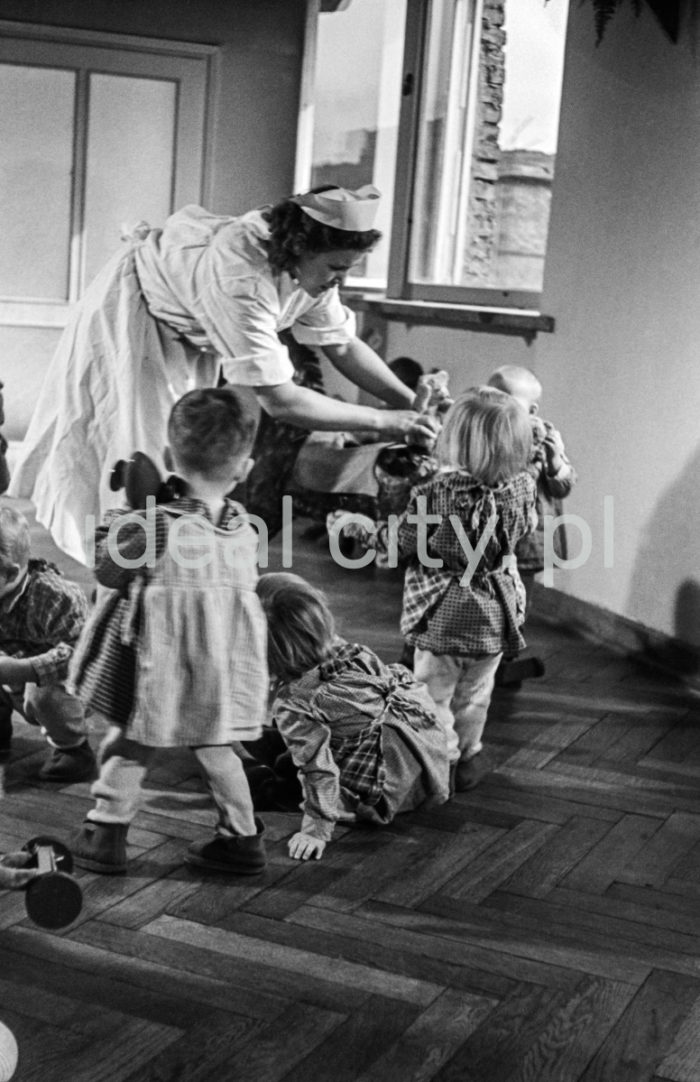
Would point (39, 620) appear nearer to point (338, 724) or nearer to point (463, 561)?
point (338, 724)

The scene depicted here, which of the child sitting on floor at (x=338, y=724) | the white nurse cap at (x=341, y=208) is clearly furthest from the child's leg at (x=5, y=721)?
the white nurse cap at (x=341, y=208)

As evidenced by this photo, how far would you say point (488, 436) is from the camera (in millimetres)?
2971

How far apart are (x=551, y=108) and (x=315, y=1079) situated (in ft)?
13.6

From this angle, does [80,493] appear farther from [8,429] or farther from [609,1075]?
[8,429]

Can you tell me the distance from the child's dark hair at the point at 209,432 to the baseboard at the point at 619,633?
2.06 m

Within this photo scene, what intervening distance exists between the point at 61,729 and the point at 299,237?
1166mm

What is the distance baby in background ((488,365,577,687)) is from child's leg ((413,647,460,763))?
696 mm

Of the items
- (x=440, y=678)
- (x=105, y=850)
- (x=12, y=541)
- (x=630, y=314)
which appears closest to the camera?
(x=105, y=850)

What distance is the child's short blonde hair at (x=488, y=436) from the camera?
2977 millimetres

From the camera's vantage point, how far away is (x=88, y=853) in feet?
8.21

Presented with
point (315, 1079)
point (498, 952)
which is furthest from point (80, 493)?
point (315, 1079)

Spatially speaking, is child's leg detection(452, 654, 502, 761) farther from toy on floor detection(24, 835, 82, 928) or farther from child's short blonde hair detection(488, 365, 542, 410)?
toy on floor detection(24, 835, 82, 928)

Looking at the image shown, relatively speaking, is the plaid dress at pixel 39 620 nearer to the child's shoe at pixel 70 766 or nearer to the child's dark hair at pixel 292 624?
the child's shoe at pixel 70 766

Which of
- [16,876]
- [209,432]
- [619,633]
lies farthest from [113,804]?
[619,633]
